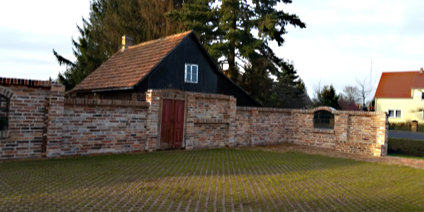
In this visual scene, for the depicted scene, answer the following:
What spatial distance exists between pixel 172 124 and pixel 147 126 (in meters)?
1.25

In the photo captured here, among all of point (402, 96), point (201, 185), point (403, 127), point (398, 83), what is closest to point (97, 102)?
point (201, 185)

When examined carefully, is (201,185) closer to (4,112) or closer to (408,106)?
(4,112)

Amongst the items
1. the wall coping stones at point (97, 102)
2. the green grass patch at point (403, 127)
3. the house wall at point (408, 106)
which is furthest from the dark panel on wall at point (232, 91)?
the house wall at point (408, 106)

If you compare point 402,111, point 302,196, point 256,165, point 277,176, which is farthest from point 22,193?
point 402,111

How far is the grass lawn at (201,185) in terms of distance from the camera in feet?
17.9

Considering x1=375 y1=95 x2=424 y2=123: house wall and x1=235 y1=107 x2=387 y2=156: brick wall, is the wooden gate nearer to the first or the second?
x1=235 y1=107 x2=387 y2=156: brick wall

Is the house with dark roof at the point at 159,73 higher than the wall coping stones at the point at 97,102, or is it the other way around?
the house with dark roof at the point at 159,73

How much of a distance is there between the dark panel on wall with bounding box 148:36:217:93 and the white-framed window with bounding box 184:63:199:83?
18 cm

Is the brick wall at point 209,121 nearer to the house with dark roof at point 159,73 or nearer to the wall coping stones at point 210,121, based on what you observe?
the wall coping stones at point 210,121

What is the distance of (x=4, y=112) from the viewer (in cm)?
892

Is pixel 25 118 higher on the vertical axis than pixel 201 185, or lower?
higher

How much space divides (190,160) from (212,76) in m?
9.44

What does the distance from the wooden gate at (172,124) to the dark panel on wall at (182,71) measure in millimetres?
3364

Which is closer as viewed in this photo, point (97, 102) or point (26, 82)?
point (26, 82)
